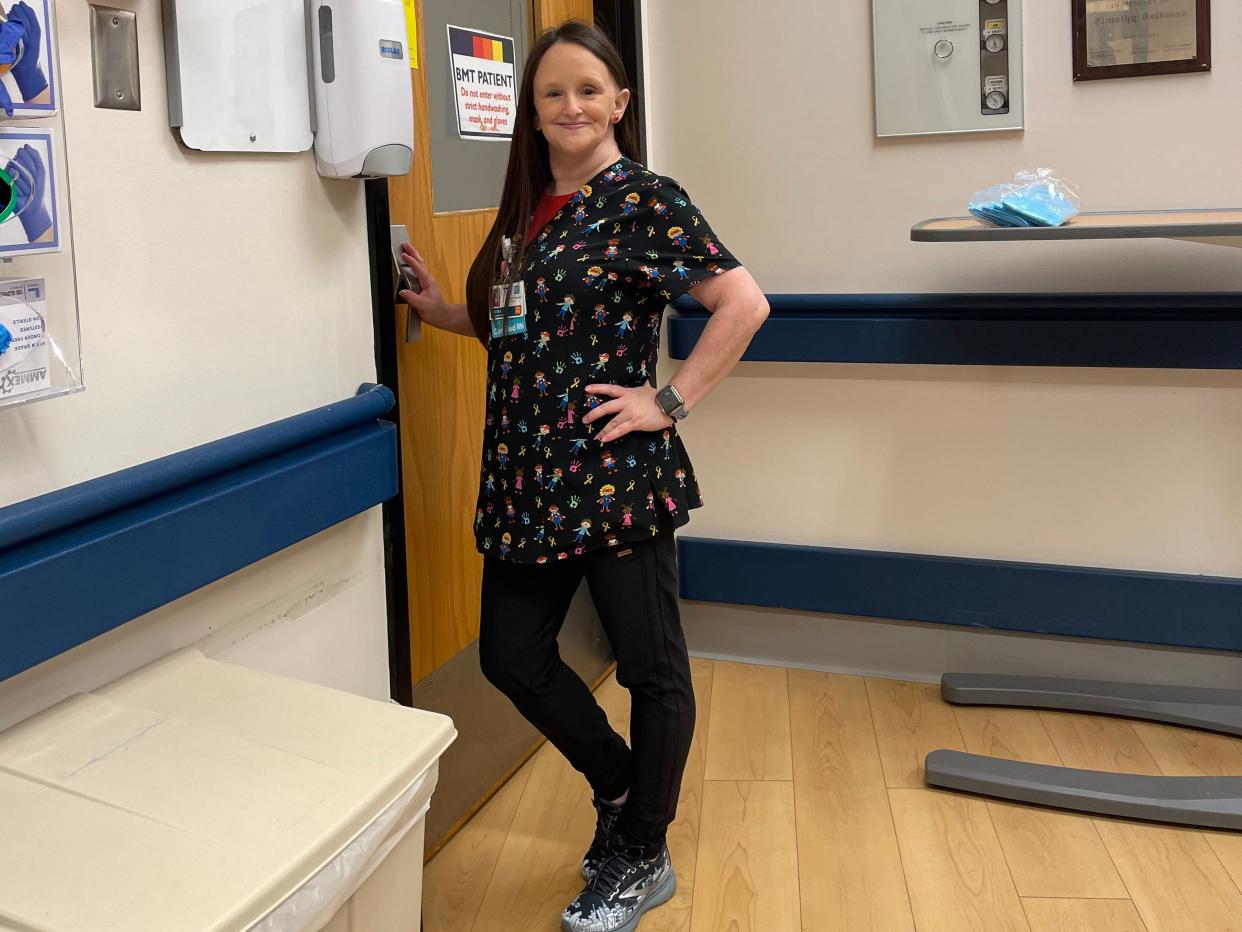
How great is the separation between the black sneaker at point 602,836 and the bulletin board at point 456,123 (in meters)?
1.07

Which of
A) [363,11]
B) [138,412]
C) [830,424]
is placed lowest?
[830,424]

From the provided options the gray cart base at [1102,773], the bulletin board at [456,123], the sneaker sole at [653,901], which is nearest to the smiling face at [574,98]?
the bulletin board at [456,123]

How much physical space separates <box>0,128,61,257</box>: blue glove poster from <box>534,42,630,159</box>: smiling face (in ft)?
2.38

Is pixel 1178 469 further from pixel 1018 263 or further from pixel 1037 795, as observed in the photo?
pixel 1037 795

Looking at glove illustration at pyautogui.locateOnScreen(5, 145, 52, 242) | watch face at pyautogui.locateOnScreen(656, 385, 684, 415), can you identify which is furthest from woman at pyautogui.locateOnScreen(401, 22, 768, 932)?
glove illustration at pyautogui.locateOnScreen(5, 145, 52, 242)

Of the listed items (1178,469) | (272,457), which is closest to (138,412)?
(272,457)

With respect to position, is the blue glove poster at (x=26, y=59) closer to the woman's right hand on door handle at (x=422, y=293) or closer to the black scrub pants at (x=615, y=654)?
the woman's right hand on door handle at (x=422, y=293)

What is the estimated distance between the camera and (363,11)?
158cm

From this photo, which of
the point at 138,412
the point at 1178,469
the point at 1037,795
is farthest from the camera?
the point at 1178,469

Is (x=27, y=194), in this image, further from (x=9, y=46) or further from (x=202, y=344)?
(x=202, y=344)

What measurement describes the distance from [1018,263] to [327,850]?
6.80ft

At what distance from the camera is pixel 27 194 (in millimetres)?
1177

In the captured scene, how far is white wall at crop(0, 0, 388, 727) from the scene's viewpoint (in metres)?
1.29

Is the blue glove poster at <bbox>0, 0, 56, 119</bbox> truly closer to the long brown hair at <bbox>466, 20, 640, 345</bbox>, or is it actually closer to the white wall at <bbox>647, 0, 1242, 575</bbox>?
the long brown hair at <bbox>466, 20, 640, 345</bbox>
